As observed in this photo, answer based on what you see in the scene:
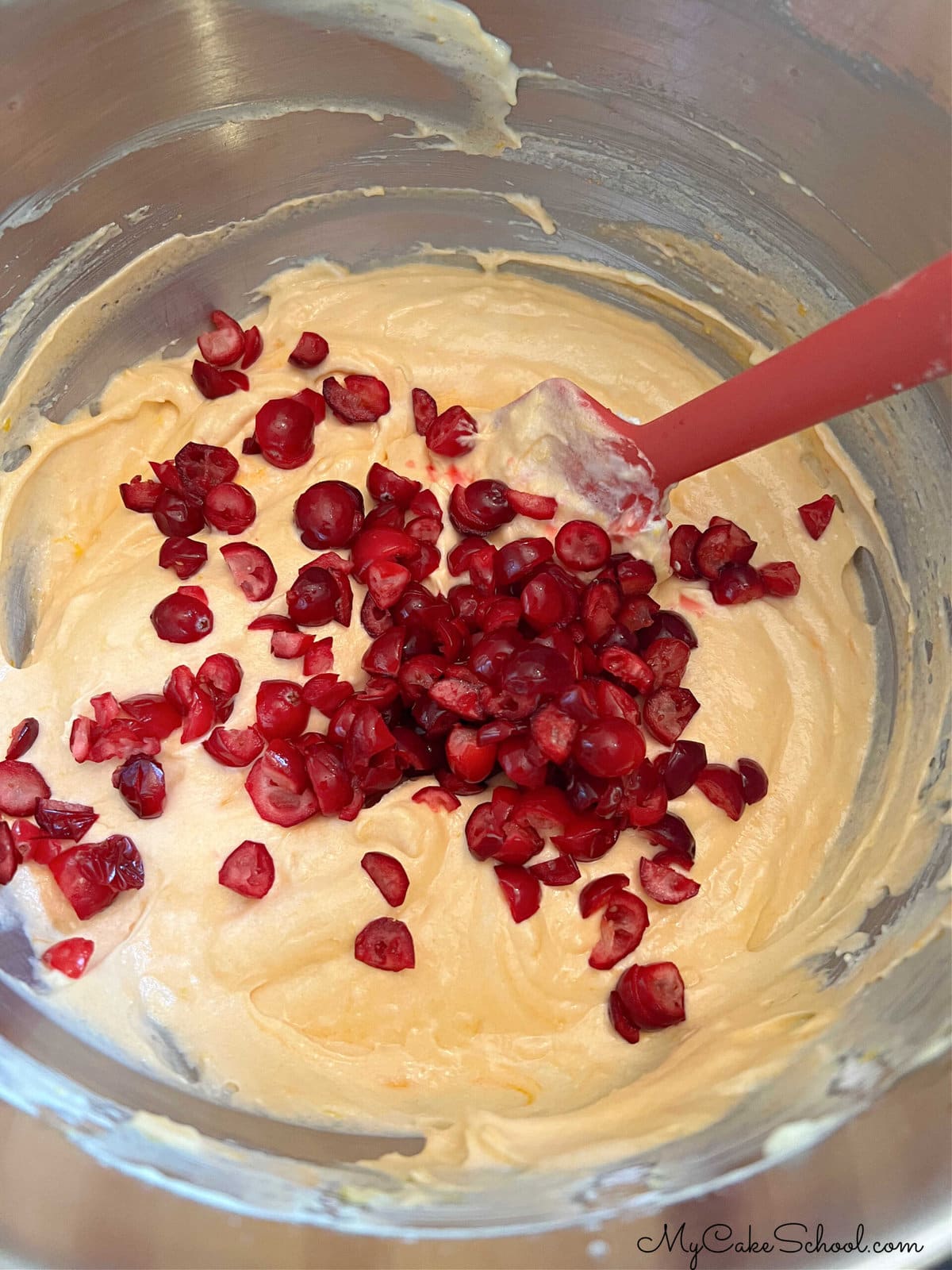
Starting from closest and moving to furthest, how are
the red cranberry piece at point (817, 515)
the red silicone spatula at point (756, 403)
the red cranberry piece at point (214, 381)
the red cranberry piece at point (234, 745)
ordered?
1. the red silicone spatula at point (756, 403)
2. the red cranberry piece at point (234, 745)
3. the red cranberry piece at point (817, 515)
4. the red cranberry piece at point (214, 381)

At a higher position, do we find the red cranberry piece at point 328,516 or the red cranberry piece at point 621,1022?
the red cranberry piece at point 328,516

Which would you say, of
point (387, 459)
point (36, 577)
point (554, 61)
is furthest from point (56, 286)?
point (554, 61)

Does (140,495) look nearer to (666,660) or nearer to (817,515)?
(666,660)

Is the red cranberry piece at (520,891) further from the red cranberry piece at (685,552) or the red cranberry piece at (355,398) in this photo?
the red cranberry piece at (355,398)

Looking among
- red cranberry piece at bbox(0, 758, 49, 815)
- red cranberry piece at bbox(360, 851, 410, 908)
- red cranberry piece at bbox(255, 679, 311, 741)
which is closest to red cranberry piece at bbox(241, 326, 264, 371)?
red cranberry piece at bbox(255, 679, 311, 741)

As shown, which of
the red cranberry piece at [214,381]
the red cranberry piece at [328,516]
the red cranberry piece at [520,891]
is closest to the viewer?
the red cranberry piece at [520,891]

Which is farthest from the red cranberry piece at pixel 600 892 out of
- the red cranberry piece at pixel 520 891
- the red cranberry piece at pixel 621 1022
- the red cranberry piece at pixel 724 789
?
the red cranberry piece at pixel 724 789
